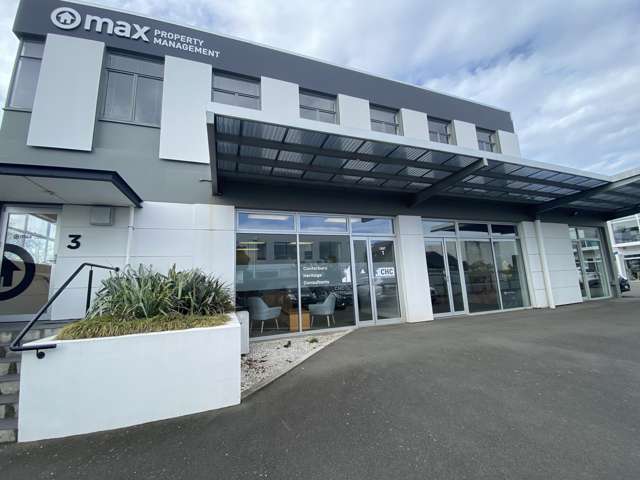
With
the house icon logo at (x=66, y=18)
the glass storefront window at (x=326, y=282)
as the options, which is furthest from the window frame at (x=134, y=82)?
the glass storefront window at (x=326, y=282)

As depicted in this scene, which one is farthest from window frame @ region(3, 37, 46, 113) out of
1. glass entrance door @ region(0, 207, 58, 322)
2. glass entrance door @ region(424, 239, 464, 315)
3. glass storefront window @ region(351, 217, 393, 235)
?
glass entrance door @ region(424, 239, 464, 315)

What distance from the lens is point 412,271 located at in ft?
24.6

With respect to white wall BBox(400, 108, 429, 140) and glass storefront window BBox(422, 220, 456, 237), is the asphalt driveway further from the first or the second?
white wall BBox(400, 108, 429, 140)

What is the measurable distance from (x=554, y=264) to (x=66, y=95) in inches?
605

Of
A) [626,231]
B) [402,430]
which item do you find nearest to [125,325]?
[402,430]

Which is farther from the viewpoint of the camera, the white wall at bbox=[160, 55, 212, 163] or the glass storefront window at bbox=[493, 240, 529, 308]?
the glass storefront window at bbox=[493, 240, 529, 308]

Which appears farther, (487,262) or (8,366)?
(487,262)

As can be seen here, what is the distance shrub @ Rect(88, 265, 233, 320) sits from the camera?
10.8 ft

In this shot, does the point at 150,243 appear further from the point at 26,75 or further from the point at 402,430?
the point at 402,430

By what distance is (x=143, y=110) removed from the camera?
6113 mm

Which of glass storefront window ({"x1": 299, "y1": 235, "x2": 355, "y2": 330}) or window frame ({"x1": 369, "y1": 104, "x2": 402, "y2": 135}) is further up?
window frame ({"x1": 369, "y1": 104, "x2": 402, "y2": 135})

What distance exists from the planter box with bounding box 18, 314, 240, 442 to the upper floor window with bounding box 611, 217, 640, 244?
39452 mm

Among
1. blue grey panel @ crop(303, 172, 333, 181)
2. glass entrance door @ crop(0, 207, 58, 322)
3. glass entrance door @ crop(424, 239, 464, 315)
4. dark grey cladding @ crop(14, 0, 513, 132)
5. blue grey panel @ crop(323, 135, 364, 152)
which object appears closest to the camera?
glass entrance door @ crop(0, 207, 58, 322)

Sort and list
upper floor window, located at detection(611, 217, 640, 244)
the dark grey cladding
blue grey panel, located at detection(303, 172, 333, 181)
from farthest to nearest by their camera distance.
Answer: upper floor window, located at detection(611, 217, 640, 244) < blue grey panel, located at detection(303, 172, 333, 181) < the dark grey cladding
